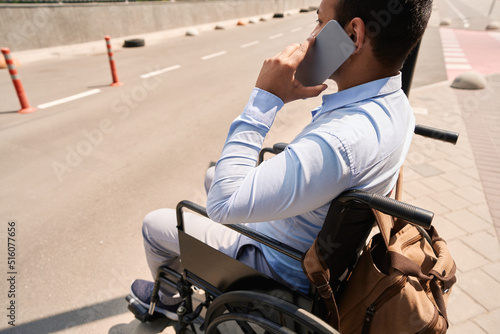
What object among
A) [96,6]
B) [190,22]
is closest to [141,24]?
[96,6]

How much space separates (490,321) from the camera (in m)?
2.23

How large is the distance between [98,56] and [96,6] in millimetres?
3813

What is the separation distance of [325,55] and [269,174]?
54 cm

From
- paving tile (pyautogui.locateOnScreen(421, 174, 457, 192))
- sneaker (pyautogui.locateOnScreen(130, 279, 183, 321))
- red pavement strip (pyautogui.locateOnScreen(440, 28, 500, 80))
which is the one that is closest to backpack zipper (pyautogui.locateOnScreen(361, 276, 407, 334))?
sneaker (pyautogui.locateOnScreen(130, 279, 183, 321))

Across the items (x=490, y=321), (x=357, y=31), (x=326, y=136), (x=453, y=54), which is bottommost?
(x=490, y=321)

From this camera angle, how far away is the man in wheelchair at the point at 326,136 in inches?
42.3

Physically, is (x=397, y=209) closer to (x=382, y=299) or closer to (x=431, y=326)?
(x=382, y=299)

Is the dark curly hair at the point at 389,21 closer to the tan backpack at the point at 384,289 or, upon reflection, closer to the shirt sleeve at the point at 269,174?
the shirt sleeve at the point at 269,174

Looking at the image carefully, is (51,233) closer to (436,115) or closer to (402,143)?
(402,143)

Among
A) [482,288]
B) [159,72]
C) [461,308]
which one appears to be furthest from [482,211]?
[159,72]

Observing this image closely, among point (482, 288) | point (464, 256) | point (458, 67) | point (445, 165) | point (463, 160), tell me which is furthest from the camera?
point (458, 67)

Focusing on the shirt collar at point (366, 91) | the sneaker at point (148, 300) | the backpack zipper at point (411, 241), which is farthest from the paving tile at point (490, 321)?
the sneaker at point (148, 300)

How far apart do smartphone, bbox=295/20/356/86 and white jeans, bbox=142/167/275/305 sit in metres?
0.80

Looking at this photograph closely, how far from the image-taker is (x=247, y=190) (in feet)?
3.68
